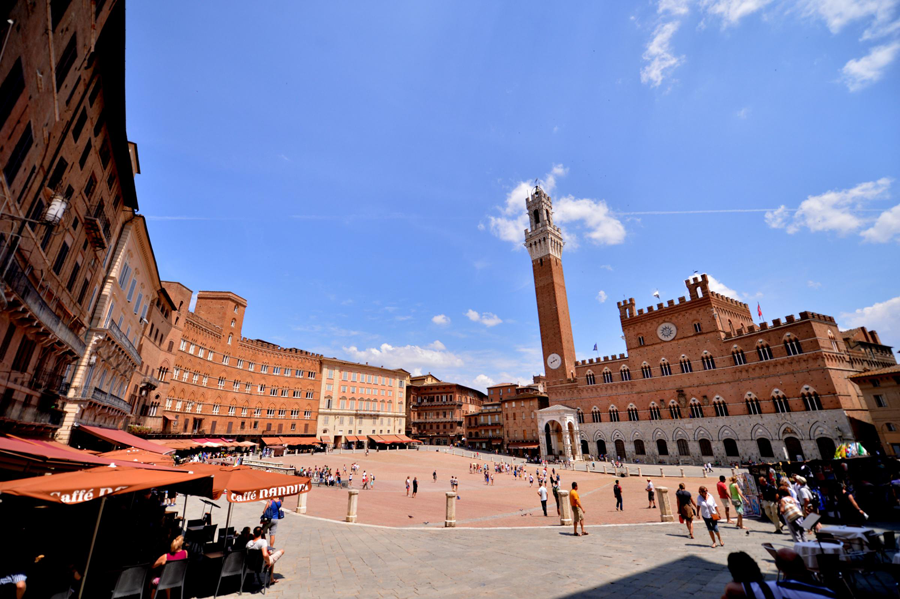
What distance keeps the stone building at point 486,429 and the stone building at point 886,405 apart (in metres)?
46.3

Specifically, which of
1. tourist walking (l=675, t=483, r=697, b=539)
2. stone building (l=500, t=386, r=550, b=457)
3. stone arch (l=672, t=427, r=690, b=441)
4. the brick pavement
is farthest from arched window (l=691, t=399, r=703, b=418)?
tourist walking (l=675, t=483, r=697, b=539)

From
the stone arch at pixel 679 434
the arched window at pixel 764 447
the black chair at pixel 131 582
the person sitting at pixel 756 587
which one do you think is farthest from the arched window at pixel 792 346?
the black chair at pixel 131 582

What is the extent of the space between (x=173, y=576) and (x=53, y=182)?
12.4 metres

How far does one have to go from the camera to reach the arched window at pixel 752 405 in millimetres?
38106

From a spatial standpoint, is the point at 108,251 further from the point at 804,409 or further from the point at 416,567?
the point at 804,409

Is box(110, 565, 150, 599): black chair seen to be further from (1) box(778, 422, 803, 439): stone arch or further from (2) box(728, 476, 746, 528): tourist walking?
(1) box(778, 422, 803, 439): stone arch

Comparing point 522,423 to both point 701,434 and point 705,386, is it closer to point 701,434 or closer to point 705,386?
point 701,434

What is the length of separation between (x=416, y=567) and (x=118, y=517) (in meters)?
9.42

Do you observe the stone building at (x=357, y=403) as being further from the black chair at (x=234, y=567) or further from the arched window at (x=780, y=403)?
the black chair at (x=234, y=567)

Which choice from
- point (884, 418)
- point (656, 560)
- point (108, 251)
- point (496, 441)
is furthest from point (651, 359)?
point (108, 251)

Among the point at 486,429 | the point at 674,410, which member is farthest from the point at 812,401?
the point at 486,429

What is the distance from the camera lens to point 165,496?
17312mm

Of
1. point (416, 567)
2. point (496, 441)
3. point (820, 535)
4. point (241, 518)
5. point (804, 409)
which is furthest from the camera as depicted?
point (496, 441)

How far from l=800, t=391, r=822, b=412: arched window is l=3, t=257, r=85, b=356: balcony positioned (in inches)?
2026
